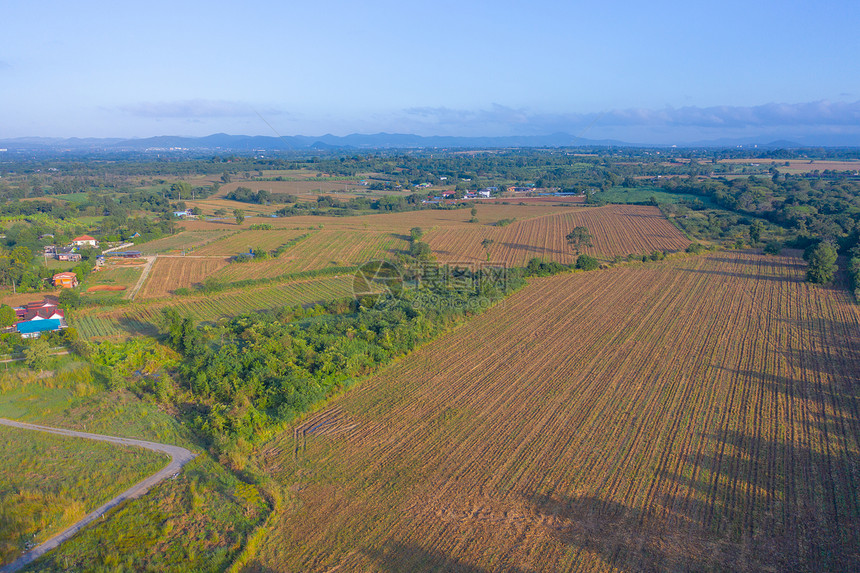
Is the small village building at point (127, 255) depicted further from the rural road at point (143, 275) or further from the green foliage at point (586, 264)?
the green foliage at point (586, 264)

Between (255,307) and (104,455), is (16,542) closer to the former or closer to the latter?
(104,455)

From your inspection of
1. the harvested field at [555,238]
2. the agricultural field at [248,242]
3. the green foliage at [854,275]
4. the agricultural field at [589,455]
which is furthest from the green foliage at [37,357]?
the green foliage at [854,275]

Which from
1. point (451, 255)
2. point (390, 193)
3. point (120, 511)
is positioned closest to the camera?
point (120, 511)

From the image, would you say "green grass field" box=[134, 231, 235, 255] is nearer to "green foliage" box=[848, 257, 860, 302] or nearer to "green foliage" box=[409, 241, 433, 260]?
"green foliage" box=[409, 241, 433, 260]

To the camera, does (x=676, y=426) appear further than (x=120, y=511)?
Yes

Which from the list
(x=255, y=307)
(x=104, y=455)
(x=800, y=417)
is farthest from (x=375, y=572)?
(x=255, y=307)

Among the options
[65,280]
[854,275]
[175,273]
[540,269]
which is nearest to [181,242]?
[175,273]
